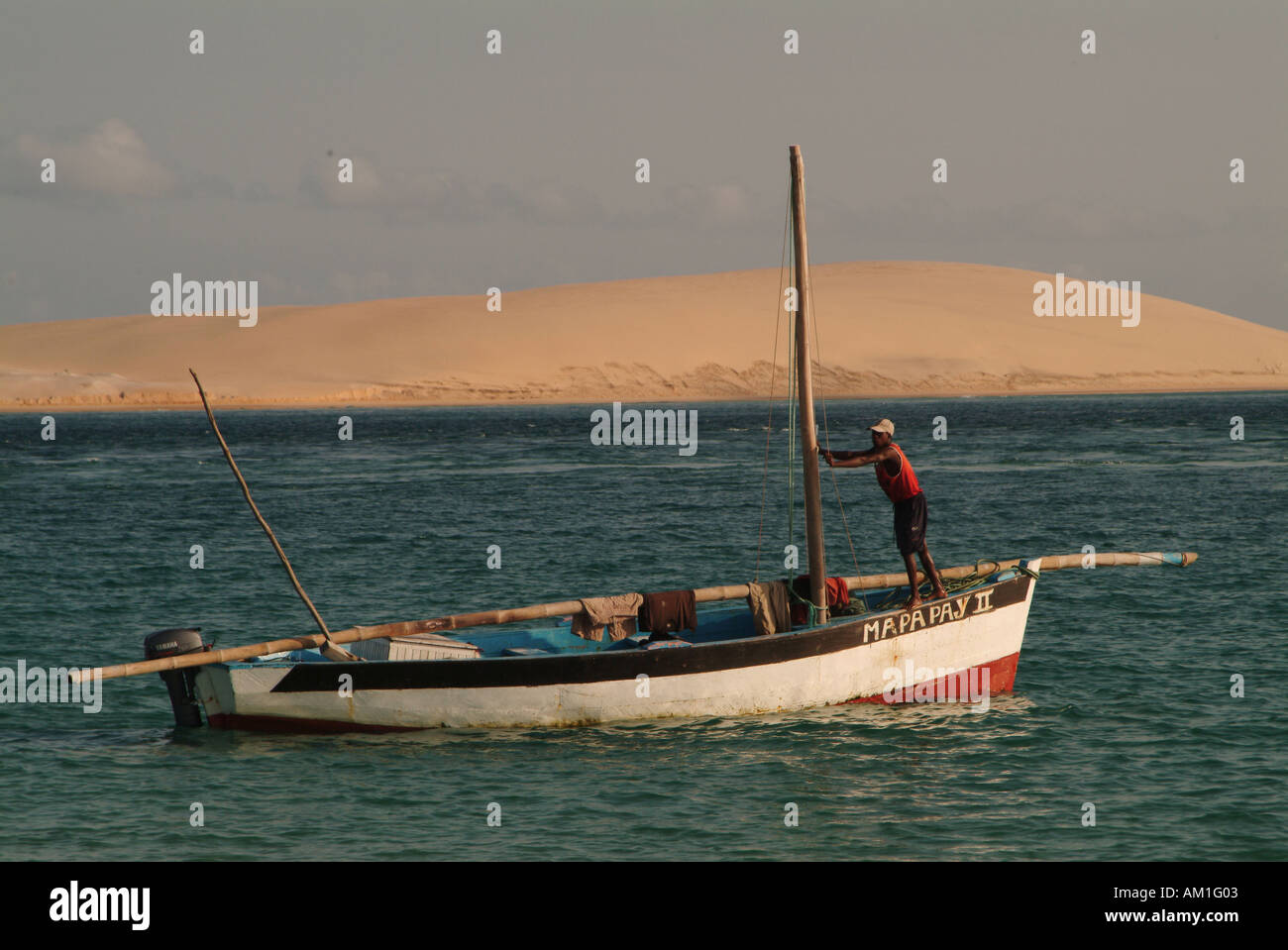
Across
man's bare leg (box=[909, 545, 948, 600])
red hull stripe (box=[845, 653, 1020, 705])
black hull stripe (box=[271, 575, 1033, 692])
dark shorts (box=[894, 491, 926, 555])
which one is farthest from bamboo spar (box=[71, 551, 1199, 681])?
dark shorts (box=[894, 491, 926, 555])

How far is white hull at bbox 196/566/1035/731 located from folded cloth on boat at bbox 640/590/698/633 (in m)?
1.37

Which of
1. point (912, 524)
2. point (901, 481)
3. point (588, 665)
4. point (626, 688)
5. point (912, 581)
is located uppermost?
point (901, 481)

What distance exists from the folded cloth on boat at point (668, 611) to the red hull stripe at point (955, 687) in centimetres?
244

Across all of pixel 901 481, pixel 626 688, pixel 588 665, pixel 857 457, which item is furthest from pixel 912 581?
pixel 588 665

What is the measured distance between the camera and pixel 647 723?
17.4 metres

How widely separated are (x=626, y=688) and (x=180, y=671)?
5.37 meters

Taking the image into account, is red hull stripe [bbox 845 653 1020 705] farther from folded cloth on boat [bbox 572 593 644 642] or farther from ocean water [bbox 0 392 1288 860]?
folded cloth on boat [bbox 572 593 644 642]

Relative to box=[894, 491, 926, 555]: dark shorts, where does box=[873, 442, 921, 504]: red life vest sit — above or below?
above

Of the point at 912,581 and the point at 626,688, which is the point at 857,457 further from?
the point at 626,688

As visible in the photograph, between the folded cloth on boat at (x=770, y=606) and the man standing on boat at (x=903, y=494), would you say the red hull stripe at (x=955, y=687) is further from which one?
the folded cloth on boat at (x=770, y=606)

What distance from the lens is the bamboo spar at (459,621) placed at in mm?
16438

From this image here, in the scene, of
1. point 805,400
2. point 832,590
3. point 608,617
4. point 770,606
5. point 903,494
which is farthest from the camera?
point 832,590

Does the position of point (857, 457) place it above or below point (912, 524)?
above

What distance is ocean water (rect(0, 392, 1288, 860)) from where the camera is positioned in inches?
559
